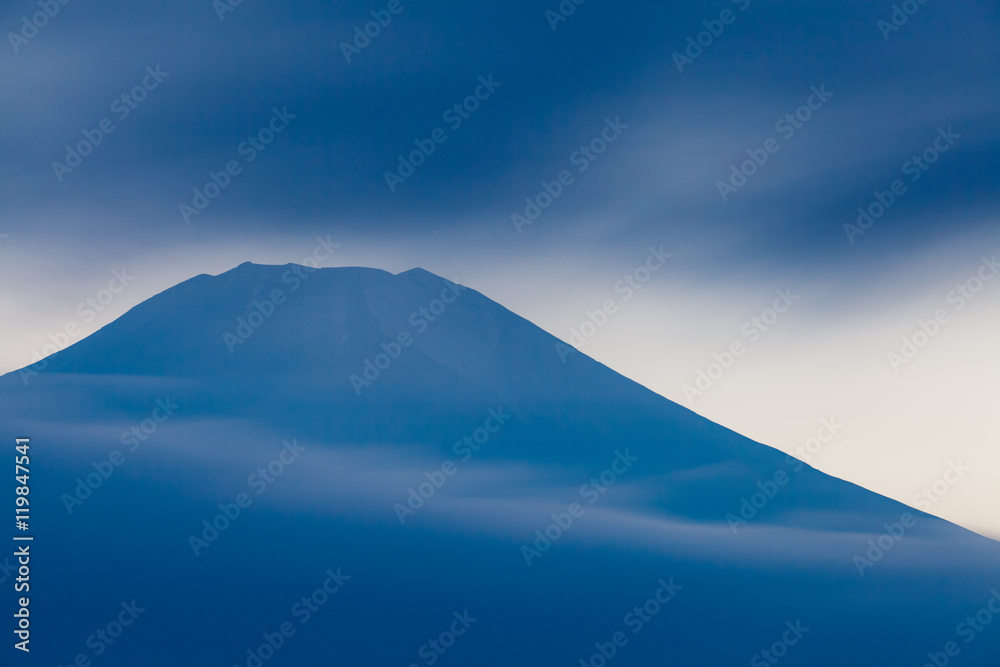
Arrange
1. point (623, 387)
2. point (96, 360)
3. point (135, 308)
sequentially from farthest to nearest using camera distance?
point (623, 387) < point (135, 308) < point (96, 360)

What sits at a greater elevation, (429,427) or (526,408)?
(526,408)

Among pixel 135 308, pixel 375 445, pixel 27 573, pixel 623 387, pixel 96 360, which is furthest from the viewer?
pixel 623 387

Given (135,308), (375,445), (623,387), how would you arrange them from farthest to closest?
(623,387), (135,308), (375,445)

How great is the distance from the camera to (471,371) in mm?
86500

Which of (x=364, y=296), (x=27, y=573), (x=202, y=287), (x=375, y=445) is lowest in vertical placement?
(x=27, y=573)

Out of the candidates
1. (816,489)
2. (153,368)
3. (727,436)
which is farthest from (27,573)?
(727,436)

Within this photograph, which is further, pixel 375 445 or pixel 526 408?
pixel 526 408

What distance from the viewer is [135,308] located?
83500mm

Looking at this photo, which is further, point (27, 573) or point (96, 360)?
point (96, 360)

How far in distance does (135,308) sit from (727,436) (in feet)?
177

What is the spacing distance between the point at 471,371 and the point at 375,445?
1306 cm

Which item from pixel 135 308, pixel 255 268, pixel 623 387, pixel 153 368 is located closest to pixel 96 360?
pixel 153 368

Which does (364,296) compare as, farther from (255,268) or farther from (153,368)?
(153,368)

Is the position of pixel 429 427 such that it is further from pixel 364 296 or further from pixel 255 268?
pixel 255 268
